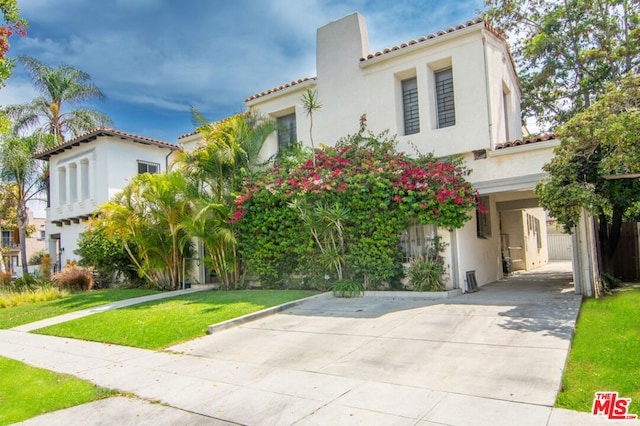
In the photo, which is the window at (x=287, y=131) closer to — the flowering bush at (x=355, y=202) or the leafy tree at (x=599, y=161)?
the flowering bush at (x=355, y=202)

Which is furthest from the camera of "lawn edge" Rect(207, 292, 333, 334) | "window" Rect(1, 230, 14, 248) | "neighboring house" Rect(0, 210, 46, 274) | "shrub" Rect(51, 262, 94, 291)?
"window" Rect(1, 230, 14, 248)

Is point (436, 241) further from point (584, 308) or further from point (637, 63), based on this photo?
point (637, 63)

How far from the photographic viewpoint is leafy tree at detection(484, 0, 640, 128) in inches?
634

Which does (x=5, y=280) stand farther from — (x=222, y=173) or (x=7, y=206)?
(x=7, y=206)

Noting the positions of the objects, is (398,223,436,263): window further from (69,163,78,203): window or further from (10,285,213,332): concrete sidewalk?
(69,163,78,203): window

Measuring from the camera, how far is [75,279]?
1691 cm

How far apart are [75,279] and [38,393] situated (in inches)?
499

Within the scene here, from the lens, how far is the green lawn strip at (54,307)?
1159 centimetres

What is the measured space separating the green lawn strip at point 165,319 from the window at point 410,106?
5752 mm

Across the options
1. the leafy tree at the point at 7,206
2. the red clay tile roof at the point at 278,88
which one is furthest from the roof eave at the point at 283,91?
the leafy tree at the point at 7,206

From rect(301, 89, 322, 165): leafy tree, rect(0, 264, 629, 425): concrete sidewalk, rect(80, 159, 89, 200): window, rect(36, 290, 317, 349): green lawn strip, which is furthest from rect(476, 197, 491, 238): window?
rect(80, 159, 89, 200): window

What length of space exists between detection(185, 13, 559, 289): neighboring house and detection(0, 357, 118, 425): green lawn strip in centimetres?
866

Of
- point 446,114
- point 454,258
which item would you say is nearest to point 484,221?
point 454,258

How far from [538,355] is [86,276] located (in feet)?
54.5
